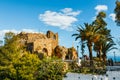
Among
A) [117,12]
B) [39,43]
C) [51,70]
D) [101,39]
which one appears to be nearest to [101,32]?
[101,39]

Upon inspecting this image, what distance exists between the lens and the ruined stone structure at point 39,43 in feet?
187

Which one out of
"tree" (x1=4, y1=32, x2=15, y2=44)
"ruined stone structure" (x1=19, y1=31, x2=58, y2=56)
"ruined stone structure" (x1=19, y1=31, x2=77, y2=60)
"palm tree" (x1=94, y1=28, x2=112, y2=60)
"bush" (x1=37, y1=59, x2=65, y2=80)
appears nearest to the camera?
"bush" (x1=37, y1=59, x2=65, y2=80)

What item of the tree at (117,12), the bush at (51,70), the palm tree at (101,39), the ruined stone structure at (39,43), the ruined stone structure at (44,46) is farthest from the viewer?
the ruined stone structure at (44,46)

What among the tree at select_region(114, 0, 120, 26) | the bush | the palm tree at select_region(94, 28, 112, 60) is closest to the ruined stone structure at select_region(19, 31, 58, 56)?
the palm tree at select_region(94, 28, 112, 60)

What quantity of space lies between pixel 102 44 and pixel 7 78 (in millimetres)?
16101

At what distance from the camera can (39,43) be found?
5844cm

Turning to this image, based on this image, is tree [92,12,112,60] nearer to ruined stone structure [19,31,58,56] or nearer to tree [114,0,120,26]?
tree [114,0,120,26]

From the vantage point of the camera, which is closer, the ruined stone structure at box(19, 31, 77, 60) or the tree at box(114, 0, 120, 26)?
the tree at box(114, 0, 120, 26)

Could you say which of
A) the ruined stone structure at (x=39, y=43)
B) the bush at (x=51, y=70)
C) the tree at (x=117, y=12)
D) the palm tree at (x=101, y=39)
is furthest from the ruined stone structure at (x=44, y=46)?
the tree at (x=117, y=12)

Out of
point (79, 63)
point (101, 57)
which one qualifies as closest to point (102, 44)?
point (101, 57)

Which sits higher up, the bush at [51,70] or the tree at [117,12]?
the tree at [117,12]

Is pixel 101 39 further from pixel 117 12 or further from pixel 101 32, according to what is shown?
pixel 117 12

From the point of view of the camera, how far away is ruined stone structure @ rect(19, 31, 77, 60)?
188 ft

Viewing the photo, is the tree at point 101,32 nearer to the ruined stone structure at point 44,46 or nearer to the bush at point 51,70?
the bush at point 51,70
